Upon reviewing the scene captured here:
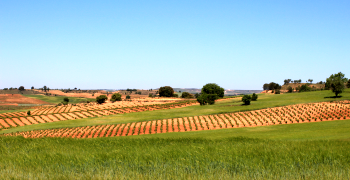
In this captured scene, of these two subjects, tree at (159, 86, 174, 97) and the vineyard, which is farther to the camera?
tree at (159, 86, 174, 97)

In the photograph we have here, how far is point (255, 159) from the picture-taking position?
25.4ft

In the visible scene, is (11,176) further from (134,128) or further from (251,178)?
(134,128)

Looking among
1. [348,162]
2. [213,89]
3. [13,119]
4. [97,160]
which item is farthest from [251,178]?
[213,89]

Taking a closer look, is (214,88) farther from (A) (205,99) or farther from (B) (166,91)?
(B) (166,91)

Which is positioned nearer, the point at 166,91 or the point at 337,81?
the point at 337,81

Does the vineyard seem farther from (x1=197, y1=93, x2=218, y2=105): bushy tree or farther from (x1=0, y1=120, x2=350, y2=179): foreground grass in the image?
(x1=197, y1=93, x2=218, y2=105): bushy tree

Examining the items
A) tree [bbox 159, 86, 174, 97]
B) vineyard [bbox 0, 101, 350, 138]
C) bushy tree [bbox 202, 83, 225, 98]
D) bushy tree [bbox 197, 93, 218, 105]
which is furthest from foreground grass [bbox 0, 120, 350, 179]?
tree [bbox 159, 86, 174, 97]

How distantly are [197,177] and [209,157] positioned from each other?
7.41ft

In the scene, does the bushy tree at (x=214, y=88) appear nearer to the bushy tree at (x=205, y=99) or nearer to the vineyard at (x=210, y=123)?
the bushy tree at (x=205, y=99)

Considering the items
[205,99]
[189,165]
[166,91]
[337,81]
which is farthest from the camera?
[166,91]

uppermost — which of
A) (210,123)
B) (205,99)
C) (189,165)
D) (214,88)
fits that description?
(214,88)

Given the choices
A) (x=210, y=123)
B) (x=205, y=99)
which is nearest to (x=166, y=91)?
(x=205, y=99)

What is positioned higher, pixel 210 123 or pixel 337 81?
pixel 337 81

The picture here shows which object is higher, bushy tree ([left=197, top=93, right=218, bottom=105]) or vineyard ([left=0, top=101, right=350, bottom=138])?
bushy tree ([left=197, top=93, right=218, bottom=105])
